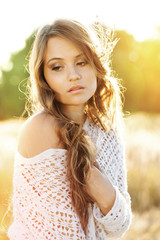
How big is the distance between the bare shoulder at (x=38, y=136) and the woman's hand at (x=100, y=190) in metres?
0.26

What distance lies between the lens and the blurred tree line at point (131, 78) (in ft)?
89.8

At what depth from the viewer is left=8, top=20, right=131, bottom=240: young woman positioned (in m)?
2.06

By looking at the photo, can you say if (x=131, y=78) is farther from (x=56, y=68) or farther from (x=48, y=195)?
(x=48, y=195)

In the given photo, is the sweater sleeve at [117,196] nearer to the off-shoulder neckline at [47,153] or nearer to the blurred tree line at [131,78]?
the off-shoulder neckline at [47,153]

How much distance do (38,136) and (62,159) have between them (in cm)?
20

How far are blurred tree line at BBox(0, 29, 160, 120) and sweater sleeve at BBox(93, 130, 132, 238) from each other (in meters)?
24.6

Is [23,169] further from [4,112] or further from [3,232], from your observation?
[4,112]

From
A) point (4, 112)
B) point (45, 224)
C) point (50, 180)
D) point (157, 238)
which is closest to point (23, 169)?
point (50, 180)

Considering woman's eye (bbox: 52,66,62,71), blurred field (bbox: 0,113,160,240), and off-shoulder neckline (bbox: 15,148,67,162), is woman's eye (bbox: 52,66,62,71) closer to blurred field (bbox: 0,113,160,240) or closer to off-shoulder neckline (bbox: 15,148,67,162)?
off-shoulder neckline (bbox: 15,148,67,162)

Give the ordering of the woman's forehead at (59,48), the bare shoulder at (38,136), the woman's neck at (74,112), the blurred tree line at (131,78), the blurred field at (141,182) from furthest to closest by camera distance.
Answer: the blurred tree line at (131,78), the blurred field at (141,182), the woman's neck at (74,112), the woman's forehead at (59,48), the bare shoulder at (38,136)

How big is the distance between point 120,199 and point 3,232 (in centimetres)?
107

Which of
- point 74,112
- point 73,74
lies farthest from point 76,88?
point 74,112

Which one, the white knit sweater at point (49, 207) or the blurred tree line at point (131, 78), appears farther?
the blurred tree line at point (131, 78)

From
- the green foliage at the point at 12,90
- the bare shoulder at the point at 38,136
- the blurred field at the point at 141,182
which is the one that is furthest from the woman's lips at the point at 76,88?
the green foliage at the point at 12,90
